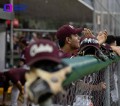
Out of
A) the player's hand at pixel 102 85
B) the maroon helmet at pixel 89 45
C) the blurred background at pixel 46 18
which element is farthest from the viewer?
the blurred background at pixel 46 18

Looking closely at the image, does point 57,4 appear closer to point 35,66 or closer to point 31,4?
point 31,4

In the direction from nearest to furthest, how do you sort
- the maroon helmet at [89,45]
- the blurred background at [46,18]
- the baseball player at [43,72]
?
the baseball player at [43,72] → the maroon helmet at [89,45] → the blurred background at [46,18]

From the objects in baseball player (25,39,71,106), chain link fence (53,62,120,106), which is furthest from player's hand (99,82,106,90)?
baseball player (25,39,71,106)

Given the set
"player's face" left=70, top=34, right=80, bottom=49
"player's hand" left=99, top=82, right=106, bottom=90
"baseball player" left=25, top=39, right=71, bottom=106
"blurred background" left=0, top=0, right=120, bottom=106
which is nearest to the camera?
"baseball player" left=25, top=39, right=71, bottom=106

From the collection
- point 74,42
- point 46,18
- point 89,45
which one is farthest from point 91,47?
point 46,18

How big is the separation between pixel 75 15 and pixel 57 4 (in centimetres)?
265

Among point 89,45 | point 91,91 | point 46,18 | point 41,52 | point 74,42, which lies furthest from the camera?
point 46,18

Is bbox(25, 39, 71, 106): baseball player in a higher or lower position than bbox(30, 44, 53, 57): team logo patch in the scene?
lower

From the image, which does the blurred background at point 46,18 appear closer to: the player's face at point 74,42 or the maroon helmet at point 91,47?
the player's face at point 74,42

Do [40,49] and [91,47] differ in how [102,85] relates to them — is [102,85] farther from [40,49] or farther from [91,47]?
[40,49]

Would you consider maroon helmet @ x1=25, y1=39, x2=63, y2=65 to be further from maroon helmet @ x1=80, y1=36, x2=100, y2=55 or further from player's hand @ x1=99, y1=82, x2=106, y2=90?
player's hand @ x1=99, y1=82, x2=106, y2=90

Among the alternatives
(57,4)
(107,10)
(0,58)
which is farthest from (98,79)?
(57,4)

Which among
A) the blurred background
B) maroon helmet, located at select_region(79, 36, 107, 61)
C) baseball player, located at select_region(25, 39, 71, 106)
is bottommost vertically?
the blurred background

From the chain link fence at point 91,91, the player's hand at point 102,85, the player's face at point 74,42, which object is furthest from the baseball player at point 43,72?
the player's face at point 74,42
